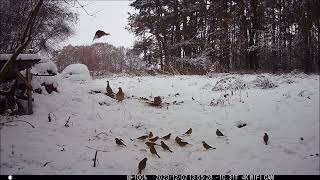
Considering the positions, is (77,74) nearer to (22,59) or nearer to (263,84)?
(22,59)

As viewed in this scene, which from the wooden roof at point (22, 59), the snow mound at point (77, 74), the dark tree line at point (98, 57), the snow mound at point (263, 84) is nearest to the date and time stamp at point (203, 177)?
the wooden roof at point (22, 59)

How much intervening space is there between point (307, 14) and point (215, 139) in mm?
9628

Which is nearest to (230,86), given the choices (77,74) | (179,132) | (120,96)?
(120,96)

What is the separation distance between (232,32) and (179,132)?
18607 millimetres

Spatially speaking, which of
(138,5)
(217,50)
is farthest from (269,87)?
(138,5)

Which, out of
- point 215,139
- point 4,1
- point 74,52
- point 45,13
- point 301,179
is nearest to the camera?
point 301,179

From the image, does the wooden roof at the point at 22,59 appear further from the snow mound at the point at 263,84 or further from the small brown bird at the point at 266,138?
the snow mound at the point at 263,84

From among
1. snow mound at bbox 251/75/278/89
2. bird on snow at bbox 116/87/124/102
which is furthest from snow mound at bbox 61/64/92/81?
snow mound at bbox 251/75/278/89

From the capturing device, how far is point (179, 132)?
6.19 m

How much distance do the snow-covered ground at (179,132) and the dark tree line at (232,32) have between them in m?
4.87

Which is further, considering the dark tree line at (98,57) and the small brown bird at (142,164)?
the dark tree line at (98,57)

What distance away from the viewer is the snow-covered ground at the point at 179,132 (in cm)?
470

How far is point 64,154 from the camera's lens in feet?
16.1

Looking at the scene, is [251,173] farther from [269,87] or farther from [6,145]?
[269,87]
